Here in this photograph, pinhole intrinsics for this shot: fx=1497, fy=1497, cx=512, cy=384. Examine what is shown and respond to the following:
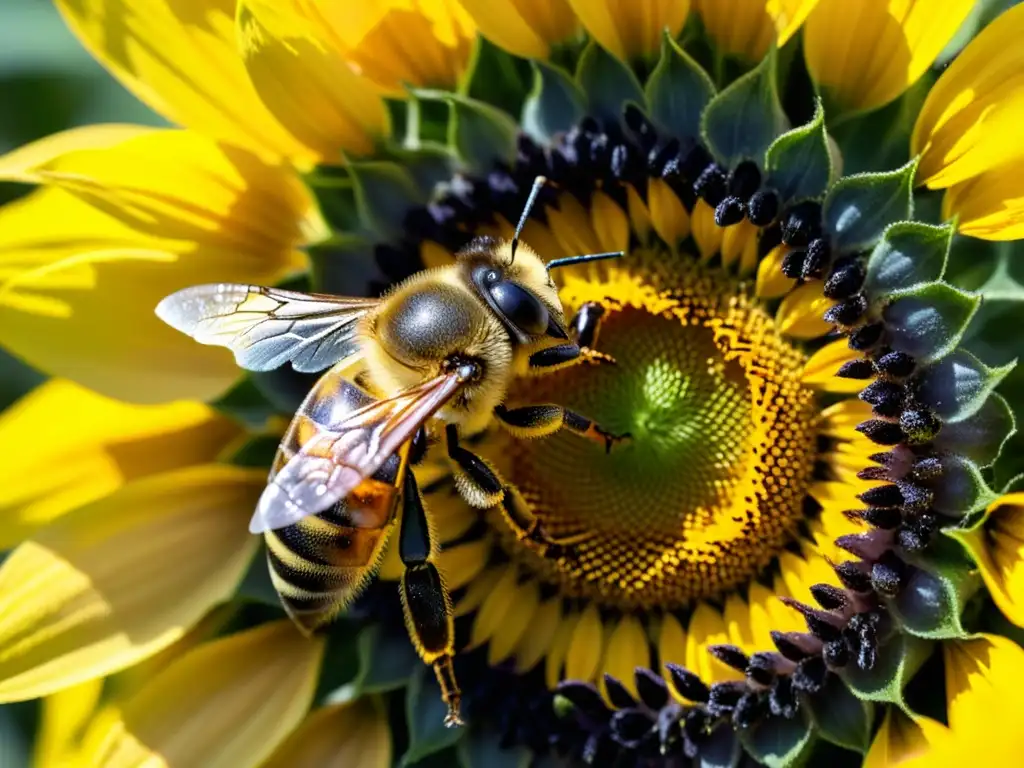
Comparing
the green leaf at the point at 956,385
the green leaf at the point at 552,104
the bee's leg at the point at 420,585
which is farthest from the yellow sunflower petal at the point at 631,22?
the bee's leg at the point at 420,585

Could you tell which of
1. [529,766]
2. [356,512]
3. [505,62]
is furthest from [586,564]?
[505,62]

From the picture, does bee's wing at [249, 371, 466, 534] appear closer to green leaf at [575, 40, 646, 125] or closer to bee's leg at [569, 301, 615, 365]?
bee's leg at [569, 301, 615, 365]

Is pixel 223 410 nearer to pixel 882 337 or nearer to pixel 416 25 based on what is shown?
pixel 416 25

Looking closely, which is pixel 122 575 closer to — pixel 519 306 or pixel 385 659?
pixel 385 659

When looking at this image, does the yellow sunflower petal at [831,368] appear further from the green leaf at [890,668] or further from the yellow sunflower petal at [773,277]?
the green leaf at [890,668]

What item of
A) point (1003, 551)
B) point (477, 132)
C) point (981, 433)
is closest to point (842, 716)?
point (1003, 551)

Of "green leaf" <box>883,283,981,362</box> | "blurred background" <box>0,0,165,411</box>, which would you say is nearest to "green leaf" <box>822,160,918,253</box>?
"green leaf" <box>883,283,981,362</box>
